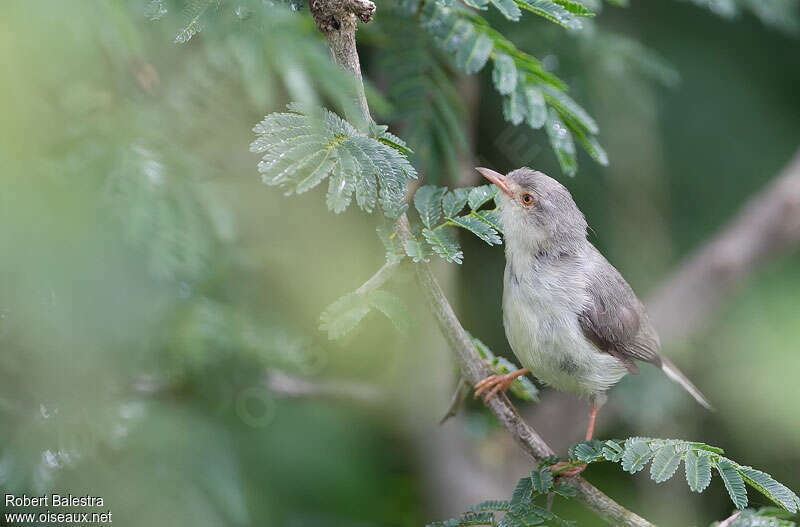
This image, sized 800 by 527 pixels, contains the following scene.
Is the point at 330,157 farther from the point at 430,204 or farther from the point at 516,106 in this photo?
the point at 516,106

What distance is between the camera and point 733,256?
5.20 metres

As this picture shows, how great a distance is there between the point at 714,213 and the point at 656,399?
171 cm

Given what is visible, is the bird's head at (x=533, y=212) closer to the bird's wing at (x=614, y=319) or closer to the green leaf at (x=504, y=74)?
the bird's wing at (x=614, y=319)

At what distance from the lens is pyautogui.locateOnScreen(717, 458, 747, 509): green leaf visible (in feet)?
7.16

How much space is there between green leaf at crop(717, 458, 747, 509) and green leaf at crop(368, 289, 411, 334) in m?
1.03

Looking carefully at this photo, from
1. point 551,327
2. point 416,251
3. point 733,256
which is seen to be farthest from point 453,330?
point 733,256

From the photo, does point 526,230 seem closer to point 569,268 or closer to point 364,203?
point 569,268

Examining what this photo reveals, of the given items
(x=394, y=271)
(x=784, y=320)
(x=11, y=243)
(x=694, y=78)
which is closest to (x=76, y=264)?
(x=11, y=243)

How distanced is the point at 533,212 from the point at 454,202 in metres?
0.64

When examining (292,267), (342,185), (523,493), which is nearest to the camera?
(342,185)

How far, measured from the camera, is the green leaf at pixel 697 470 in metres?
2.16

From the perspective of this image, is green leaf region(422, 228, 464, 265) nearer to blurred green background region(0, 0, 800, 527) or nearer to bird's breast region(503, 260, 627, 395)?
blurred green background region(0, 0, 800, 527)

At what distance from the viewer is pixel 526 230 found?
310cm

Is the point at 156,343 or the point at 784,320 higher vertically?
the point at 784,320
